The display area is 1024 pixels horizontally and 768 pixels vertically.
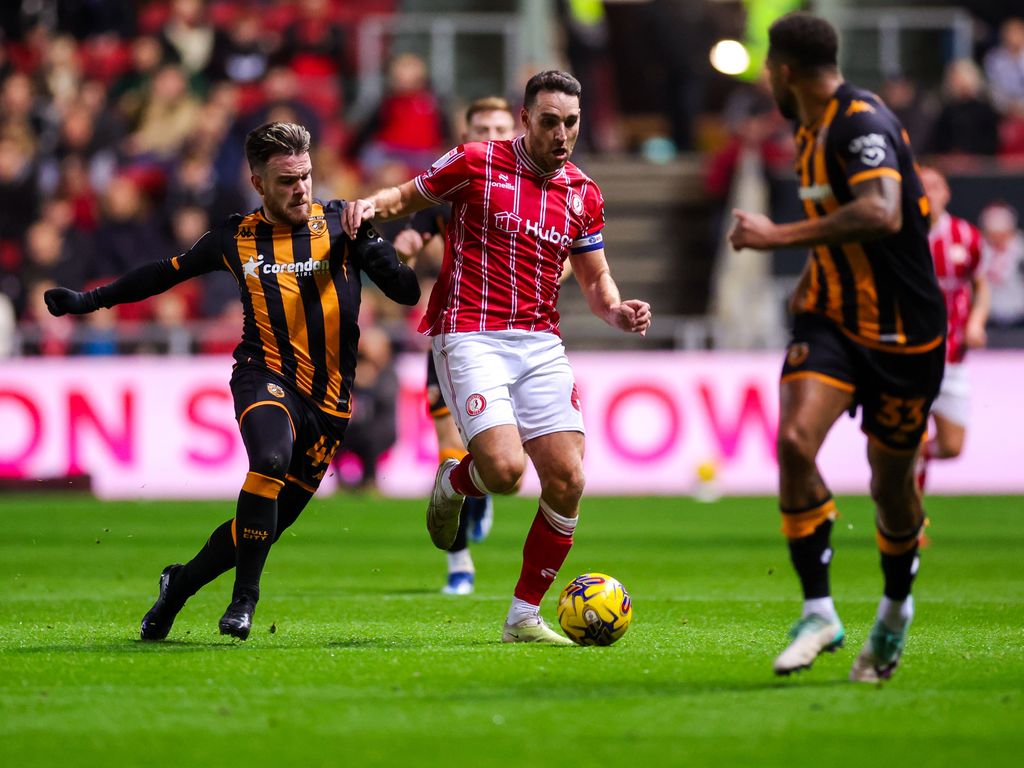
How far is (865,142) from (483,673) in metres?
2.27

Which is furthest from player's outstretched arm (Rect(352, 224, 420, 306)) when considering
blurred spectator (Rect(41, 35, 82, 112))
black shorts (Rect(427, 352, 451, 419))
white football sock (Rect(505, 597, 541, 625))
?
blurred spectator (Rect(41, 35, 82, 112))

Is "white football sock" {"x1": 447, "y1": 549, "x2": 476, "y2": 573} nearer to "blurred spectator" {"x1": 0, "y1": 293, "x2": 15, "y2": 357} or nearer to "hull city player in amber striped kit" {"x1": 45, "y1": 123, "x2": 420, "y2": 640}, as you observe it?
"hull city player in amber striped kit" {"x1": 45, "y1": 123, "x2": 420, "y2": 640}

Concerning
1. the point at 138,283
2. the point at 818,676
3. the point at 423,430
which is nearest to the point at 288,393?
the point at 138,283

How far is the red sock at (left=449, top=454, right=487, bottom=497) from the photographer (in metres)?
7.75

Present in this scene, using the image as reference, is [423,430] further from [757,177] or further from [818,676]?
[818,676]

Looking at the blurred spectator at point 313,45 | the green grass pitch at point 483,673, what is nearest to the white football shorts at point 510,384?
the green grass pitch at point 483,673

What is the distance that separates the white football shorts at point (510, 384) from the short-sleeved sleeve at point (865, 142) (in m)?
1.91

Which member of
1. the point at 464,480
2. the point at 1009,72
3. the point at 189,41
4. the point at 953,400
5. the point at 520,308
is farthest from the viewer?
the point at 189,41

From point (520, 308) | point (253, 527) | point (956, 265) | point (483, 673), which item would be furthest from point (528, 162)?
point (956, 265)

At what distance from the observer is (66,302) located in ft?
24.5

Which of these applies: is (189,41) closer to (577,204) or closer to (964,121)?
(964,121)

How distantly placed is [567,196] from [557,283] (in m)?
0.38

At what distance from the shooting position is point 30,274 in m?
19.1

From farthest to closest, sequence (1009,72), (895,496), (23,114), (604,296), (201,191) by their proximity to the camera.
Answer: (1009,72)
(23,114)
(201,191)
(604,296)
(895,496)
